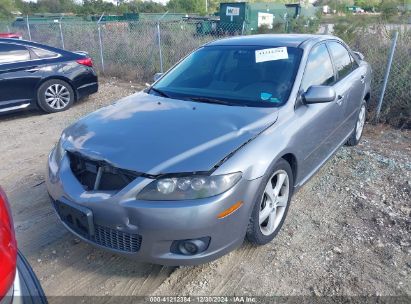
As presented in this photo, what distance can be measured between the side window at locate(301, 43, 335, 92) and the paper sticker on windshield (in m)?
0.25

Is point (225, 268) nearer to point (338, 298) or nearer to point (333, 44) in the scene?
point (338, 298)

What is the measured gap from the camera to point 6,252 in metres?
1.39

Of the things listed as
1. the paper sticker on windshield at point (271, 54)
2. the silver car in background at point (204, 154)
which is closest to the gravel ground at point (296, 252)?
the silver car in background at point (204, 154)

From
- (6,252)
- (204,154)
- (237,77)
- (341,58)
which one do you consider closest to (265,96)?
(237,77)

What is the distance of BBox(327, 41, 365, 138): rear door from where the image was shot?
398 centimetres

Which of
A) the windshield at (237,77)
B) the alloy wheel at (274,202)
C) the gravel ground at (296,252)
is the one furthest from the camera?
the windshield at (237,77)

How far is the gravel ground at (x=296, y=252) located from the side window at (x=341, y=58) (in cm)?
116

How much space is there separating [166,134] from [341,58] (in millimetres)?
2756

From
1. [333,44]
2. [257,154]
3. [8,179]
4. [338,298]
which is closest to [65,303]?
[257,154]

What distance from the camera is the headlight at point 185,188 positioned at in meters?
2.20

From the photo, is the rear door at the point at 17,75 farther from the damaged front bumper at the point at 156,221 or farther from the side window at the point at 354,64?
the side window at the point at 354,64

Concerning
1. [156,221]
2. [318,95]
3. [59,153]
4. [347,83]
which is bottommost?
[156,221]

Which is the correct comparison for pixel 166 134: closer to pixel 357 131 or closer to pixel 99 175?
pixel 99 175

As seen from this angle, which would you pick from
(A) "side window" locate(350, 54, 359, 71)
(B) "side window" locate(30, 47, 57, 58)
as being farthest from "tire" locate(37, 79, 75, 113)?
(A) "side window" locate(350, 54, 359, 71)
